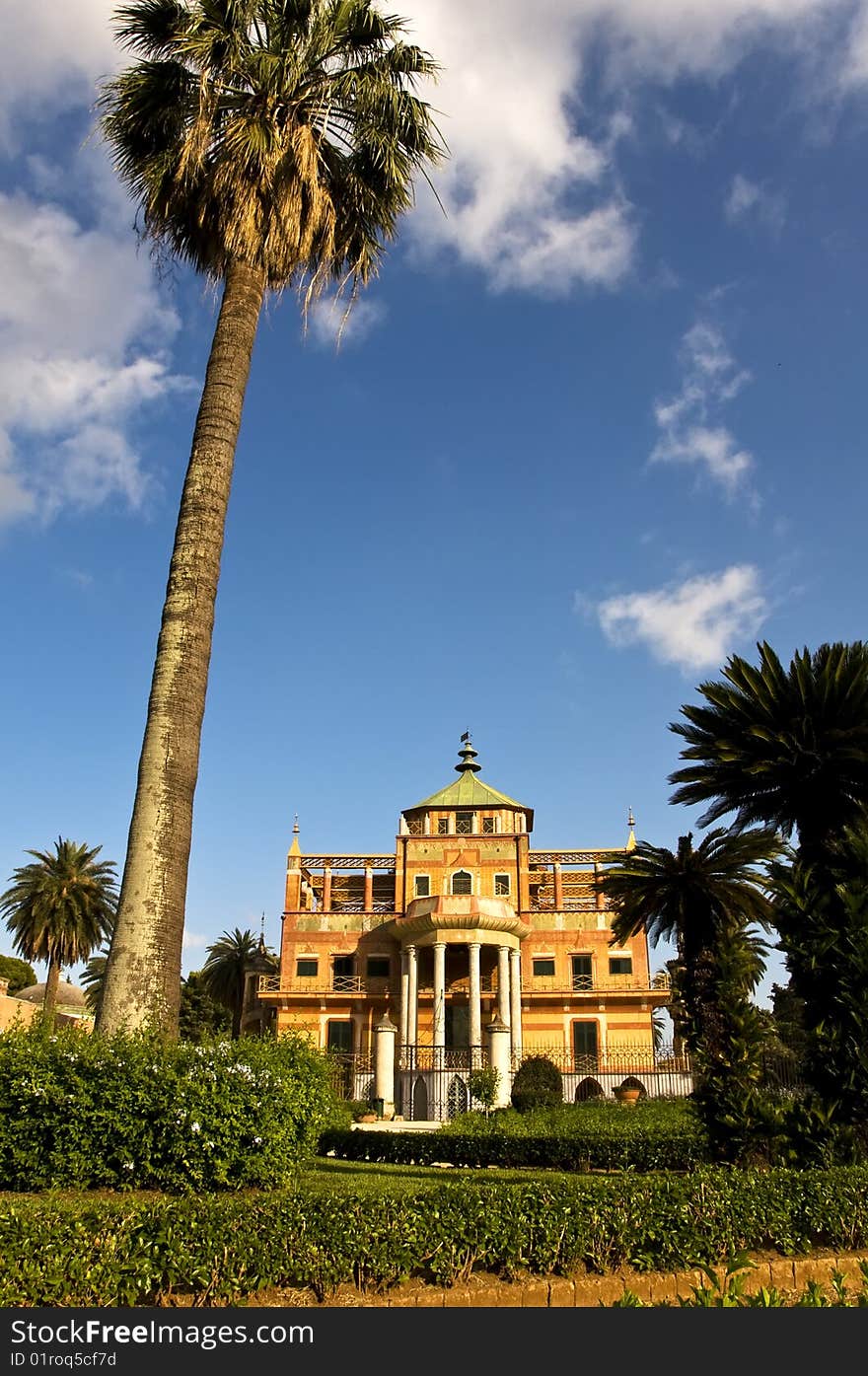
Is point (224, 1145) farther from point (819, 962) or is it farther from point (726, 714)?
point (726, 714)

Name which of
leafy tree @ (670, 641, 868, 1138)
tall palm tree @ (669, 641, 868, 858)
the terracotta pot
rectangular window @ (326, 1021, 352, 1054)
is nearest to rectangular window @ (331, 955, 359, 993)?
rectangular window @ (326, 1021, 352, 1054)

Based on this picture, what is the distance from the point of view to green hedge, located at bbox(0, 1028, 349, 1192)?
8.53 metres

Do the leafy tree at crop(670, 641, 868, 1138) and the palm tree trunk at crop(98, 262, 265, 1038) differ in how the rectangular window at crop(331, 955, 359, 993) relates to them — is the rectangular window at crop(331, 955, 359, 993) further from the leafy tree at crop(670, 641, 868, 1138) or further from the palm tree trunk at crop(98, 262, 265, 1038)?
the palm tree trunk at crop(98, 262, 265, 1038)

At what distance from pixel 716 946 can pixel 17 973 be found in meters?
74.6

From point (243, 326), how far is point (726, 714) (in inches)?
410

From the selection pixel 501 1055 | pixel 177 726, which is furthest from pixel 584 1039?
pixel 177 726

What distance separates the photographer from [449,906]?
4019 cm

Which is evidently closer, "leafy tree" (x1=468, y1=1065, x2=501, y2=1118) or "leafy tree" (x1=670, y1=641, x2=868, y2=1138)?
"leafy tree" (x1=670, y1=641, x2=868, y2=1138)

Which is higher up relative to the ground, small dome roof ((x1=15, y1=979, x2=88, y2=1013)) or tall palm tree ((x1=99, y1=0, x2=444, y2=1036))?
tall palm tree ((x1=99, y1=0, x2=444, y2=1036))

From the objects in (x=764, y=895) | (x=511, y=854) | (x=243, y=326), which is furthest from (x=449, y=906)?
(x=243, y=326)

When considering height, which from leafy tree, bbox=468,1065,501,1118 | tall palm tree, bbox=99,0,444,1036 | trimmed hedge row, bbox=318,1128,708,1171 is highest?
tall palm tree, bbox=99,0,444,1036

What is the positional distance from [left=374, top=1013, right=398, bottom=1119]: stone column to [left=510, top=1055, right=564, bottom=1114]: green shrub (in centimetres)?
385

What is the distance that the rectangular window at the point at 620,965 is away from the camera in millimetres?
43938

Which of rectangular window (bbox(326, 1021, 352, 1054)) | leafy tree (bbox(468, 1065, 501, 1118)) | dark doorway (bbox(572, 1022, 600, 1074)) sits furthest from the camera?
rectangular window (bbox(326, 1021, 352, 1054))
